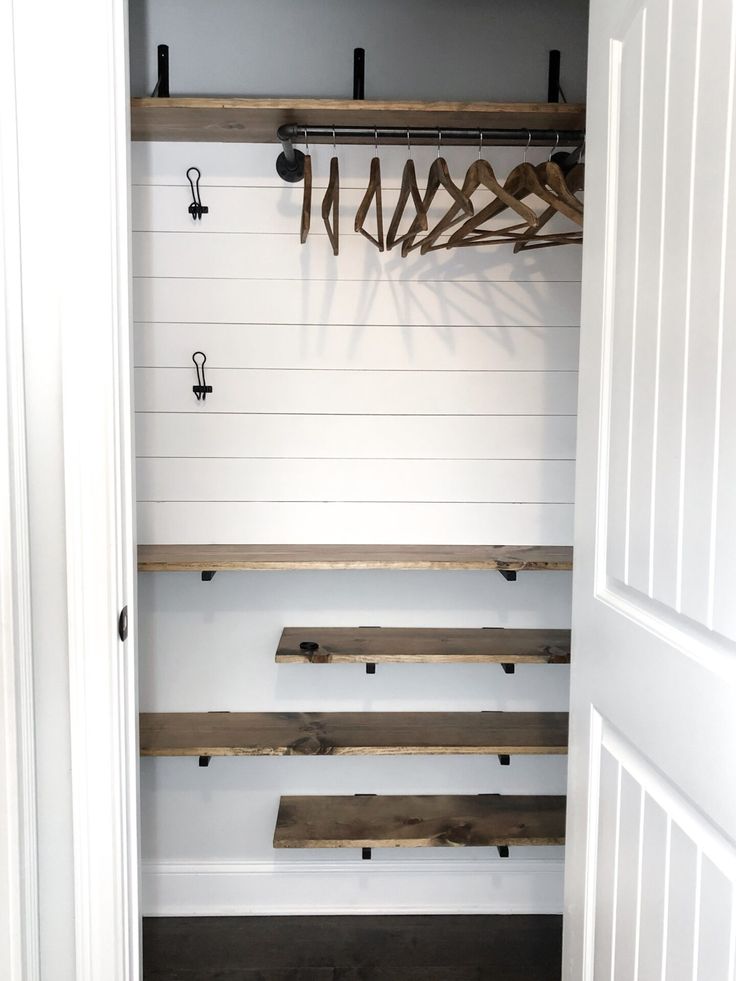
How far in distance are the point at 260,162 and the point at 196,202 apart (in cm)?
20

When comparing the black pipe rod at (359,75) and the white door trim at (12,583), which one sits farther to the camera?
the black pipe rod at (359,75)

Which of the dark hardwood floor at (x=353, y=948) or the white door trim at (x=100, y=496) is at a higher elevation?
the white door trim at (x=100, y=496)

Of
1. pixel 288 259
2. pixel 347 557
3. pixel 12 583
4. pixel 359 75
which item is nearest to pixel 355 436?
pixel 347 557

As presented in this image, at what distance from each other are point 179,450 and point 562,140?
1268 millimetres

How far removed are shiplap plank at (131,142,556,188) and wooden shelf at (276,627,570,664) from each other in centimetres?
119

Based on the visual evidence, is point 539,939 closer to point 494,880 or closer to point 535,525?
Answer: point 494,880

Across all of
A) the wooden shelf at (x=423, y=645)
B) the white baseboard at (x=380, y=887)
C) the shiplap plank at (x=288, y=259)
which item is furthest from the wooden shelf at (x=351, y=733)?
the shiplap plank at (x=288, y=259)

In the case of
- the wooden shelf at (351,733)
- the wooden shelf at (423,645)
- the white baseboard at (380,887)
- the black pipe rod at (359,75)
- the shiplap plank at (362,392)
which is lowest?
the white baseboard at (380,887)

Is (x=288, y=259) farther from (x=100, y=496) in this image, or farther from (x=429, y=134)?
(x=100, y=496)

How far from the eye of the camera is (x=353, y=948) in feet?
7.04

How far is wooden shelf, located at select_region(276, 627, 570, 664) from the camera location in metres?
2.00

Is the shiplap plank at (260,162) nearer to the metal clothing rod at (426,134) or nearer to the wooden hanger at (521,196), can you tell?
the metal clothing rod at (426,134)

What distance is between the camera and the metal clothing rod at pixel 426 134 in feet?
6.28

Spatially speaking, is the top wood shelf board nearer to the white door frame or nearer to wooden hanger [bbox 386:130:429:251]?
wooden hanger [bbox 386:130:429:251]
